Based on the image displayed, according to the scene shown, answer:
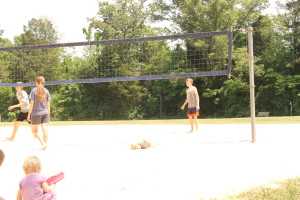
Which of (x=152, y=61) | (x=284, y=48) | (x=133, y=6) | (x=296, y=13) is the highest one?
(x=133, y=6)

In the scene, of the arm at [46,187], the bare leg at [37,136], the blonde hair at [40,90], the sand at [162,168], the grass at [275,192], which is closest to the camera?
the arm at [46,187]

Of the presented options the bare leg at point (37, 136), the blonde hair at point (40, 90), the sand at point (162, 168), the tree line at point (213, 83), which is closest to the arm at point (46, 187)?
the sand at point (162, 168)

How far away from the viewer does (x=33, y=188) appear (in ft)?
10.8

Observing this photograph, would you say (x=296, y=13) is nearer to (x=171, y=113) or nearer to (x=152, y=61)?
(x=171, y=113)

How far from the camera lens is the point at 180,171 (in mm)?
5656

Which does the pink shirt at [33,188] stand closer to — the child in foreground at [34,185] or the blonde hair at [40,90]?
the child in foreground at [34,185]

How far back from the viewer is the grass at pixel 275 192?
4.00m

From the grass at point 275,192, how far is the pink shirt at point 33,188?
69.9 inches

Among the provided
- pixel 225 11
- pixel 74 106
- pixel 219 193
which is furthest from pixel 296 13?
pixel 219 193

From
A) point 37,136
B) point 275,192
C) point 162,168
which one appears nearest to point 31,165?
point 275,192

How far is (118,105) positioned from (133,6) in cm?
1201

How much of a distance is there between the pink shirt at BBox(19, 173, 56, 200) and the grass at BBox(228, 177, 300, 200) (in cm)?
177

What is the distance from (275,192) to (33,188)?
235cm

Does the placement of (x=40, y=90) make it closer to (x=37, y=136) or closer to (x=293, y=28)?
(x=37, y=136)
